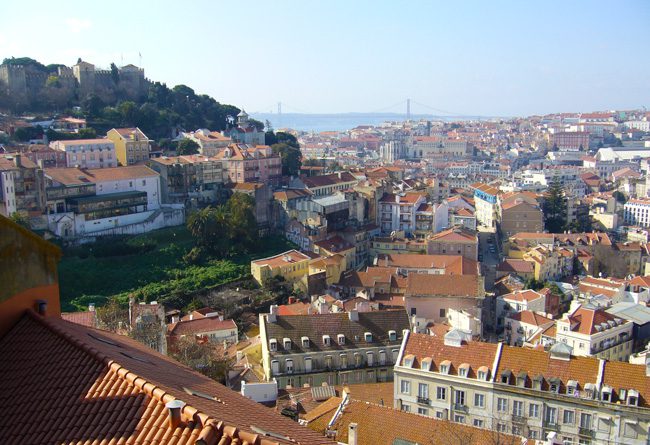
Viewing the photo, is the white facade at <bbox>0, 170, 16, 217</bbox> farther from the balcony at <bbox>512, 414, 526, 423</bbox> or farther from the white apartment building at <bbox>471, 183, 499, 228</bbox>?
the white apartment building at <bbox>471, 183, 499, 228</bbox>

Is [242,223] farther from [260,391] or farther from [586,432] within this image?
[586,432]

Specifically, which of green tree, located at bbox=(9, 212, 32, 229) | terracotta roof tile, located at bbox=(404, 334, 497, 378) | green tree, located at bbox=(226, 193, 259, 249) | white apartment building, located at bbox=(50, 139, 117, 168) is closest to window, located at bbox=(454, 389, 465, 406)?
terracotta roof tile, located at bbox=(404, 334, 497, 378)

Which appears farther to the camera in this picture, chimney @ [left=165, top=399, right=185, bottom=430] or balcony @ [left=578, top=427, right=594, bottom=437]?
balcony @ [left=578, top=427, right=594, bottom=437]

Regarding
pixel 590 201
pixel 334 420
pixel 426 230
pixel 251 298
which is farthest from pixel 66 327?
pixel 590 201

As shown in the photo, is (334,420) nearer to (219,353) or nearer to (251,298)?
(219,353)

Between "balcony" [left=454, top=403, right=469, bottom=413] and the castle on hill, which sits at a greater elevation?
the castle on hill

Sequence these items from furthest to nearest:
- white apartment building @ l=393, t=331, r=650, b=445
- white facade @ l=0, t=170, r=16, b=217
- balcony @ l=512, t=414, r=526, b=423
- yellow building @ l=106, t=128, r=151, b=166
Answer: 1. yellow building @ l=106, t=128, r=151, b=166
2. white facade @ l=0, t=170, r=16, b=217
3. balcony @ l=512, t=414, r=526, b=423
4. white apartment building @ l=393, t=331, r=650, b=445

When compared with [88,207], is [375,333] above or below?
below
